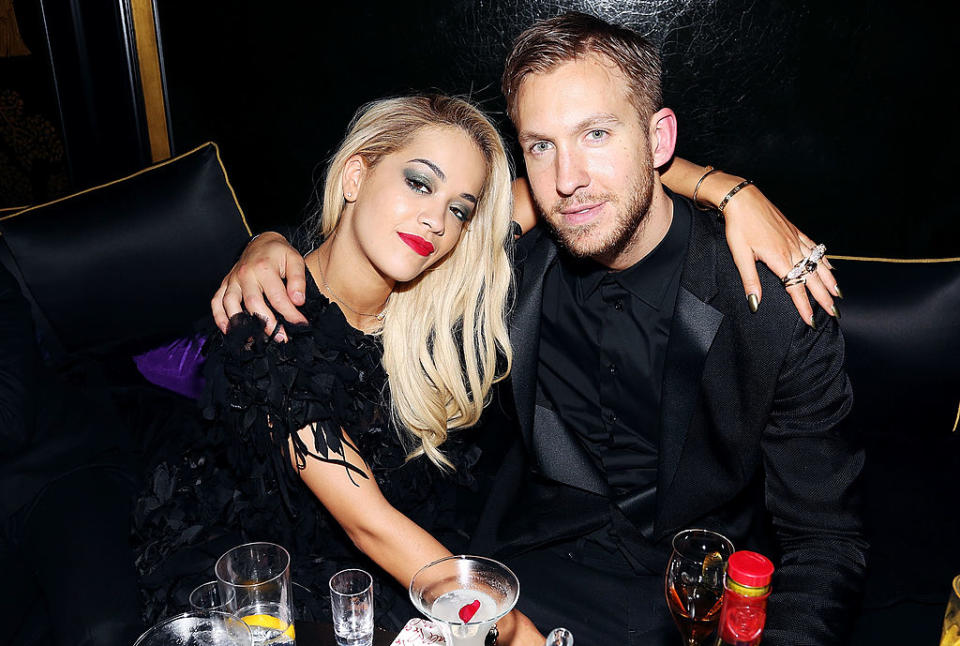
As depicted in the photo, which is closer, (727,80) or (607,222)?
(607,222)

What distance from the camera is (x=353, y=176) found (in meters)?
2.29

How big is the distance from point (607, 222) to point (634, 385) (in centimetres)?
49

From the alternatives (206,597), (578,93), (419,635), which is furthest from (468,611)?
(578,93)

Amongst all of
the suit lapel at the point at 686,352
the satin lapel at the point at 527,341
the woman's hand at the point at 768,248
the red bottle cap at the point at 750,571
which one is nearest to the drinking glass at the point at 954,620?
the red bottle cap at the point at 750,571

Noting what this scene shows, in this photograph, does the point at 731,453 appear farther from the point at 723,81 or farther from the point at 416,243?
the point at 723,81

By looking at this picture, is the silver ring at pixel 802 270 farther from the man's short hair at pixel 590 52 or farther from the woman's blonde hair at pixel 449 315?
the woman's blonde hair at pixel 449 315

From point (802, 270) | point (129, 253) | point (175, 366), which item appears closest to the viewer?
point (802, 270)

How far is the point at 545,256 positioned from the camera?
239 cm

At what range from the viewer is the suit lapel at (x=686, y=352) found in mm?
2057

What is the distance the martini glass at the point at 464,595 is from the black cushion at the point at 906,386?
4.95ft

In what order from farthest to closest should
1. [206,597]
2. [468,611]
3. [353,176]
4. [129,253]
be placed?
[129,253]
[353,176]
[206,597]
[468,611]

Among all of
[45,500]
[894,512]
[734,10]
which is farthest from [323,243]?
[894,512]

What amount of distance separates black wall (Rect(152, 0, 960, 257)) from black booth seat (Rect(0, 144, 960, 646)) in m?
0.52

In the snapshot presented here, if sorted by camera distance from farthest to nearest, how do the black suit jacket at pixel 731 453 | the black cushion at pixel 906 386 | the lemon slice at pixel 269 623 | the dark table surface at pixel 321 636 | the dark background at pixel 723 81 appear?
the dark background at pixel 723 81
the black cushion at pixel 906 386
the black suit jacket at pixel 731 453
the dark table surface at pixel 321 636
the lemon slice at pixel 269 623
